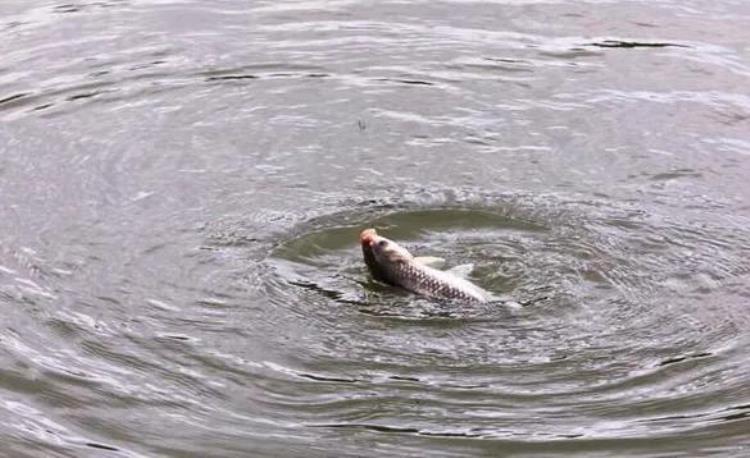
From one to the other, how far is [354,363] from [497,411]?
2.67ft

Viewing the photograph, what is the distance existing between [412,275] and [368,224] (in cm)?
101

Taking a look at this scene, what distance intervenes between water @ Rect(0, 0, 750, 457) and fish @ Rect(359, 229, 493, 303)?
0.09 metres

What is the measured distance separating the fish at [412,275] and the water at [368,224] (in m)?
0.09

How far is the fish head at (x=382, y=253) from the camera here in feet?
24.0

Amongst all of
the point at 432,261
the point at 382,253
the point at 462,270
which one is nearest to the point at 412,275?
the point at 382,253

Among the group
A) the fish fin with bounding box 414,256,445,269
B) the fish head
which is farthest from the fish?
the fish fin with bounding box 414,256,445,269

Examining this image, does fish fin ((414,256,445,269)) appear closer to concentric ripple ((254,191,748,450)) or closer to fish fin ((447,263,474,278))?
fish fin ((447,263,474,278))

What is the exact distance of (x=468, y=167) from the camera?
29.6 ft

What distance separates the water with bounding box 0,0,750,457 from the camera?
6449 millimetres

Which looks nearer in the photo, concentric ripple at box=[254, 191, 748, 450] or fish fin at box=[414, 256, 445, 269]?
concentric ripple at box=[254, 191, 748, 450]

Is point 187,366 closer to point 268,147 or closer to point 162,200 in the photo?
point 162,200

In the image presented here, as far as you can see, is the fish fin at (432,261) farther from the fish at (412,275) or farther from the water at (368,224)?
the water at (368,224)

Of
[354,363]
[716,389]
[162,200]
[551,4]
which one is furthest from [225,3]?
[716,389]

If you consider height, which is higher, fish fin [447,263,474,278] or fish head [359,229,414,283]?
fish fin [447,263,474,278]
